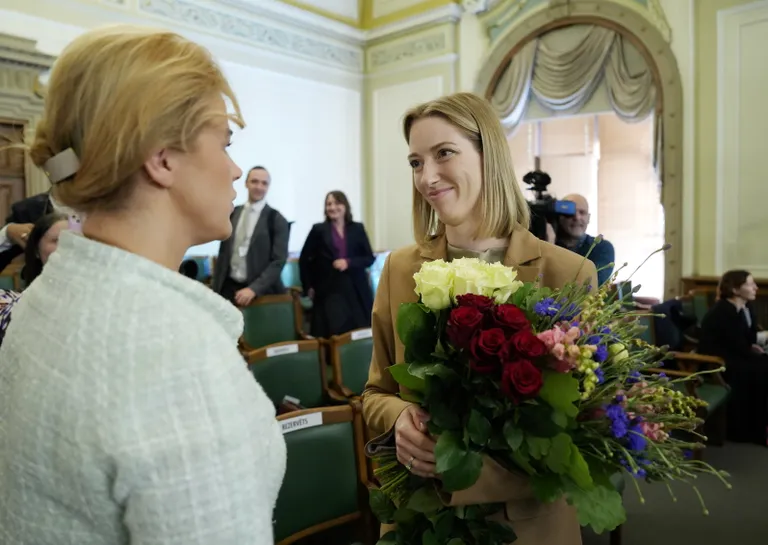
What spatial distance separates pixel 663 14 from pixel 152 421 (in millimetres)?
6420

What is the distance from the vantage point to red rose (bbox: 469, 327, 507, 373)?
84 centimetres

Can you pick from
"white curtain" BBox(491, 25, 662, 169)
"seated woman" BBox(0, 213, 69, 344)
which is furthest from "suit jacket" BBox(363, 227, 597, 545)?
"white curtain" BBox(491, 25, 662, 169)

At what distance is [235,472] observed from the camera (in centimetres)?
58

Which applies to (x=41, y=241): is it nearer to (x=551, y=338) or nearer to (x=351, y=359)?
(x=351, y=359)

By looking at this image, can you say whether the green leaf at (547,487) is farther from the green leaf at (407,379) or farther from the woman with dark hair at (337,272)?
the woman with dark hair at (337,272)

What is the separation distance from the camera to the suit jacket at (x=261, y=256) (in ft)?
12.7

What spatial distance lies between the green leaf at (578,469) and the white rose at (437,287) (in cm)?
29

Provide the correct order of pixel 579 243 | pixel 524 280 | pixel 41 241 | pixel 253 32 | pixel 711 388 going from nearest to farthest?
pixel 524 280 → pixel 41 241 → pixel 579 243 → pixel 711 388 → pixel 253 32

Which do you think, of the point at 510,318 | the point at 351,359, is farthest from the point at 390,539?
the point at 351,359

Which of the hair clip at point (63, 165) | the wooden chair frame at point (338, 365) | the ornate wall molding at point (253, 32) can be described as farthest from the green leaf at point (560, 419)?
the ornate wall molding at point (253, 32)

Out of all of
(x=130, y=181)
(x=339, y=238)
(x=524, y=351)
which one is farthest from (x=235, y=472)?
(x=339, y=238)

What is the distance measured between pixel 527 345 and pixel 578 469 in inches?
7.6

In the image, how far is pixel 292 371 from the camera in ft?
9.75

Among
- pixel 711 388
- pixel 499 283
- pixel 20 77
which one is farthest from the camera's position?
pixel 20 77
